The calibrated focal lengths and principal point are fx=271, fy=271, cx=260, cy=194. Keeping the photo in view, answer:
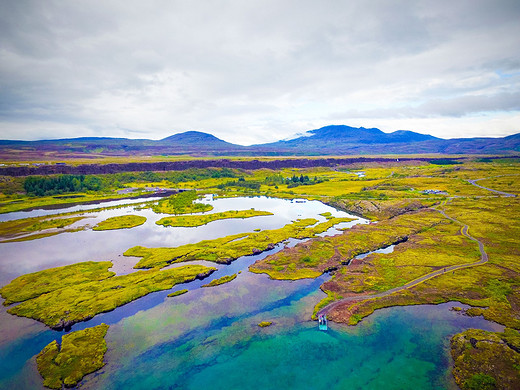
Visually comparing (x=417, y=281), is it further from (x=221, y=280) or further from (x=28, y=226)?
(x=28, y=226)

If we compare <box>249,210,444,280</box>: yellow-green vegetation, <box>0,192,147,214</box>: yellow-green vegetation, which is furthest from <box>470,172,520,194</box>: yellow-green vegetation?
<box>0,192,147,214</box>: yellow-green vegetation

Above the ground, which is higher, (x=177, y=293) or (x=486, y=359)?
(x=486, y=359)

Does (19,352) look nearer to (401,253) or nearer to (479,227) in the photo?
(401,253)

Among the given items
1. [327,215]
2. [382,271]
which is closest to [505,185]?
[327,215]

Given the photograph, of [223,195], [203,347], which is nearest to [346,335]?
[203,347]

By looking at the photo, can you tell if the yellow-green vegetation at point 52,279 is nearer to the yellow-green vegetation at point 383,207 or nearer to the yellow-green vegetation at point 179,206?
the yellow-green vegetation at point 179,206

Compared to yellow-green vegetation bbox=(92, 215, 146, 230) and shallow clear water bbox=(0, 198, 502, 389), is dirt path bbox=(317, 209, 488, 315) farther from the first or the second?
A: yellow-green vegetation bbox=(92, 215, 146, 230)
